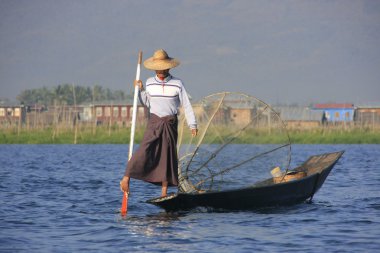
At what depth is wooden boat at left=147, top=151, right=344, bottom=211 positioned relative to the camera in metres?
8.90

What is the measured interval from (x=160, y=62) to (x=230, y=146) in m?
2.23

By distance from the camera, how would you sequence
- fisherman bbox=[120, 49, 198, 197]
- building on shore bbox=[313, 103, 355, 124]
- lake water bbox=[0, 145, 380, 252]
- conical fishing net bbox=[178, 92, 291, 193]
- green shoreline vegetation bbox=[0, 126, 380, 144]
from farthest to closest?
1. building on shore bbox=[313, 103, 355, 124]
2. green shoreline vegetation bbox=[0, 126, 380, 144]
3. conical fishing net bbox=[178, 92, 291, 193]
4. fisherman bbox=[120, 49, 198, 197]
5. lake water bbox=[0, 145, 380, 252]

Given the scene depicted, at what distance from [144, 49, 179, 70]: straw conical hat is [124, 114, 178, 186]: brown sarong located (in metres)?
0.58

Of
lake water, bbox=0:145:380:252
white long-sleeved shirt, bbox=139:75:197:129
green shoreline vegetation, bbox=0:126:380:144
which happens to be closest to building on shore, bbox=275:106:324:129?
green shoreline vegetation, bbox=0:126:380:144

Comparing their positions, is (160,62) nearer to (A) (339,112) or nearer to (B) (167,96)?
(B) (167,96)

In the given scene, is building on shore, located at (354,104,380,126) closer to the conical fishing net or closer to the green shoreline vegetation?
the green shoreline vegetation

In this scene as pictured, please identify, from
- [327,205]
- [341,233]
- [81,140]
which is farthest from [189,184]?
[81,140]

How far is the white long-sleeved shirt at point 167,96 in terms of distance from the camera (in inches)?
349

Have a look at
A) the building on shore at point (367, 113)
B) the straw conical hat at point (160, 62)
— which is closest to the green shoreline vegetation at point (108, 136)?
the straw conical hat at point (160, 62)

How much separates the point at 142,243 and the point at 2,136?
116 feet

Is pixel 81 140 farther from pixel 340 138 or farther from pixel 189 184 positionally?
pixel 189 184

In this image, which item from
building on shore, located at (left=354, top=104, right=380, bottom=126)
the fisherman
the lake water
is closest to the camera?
the lake water

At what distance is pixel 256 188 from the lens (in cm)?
926

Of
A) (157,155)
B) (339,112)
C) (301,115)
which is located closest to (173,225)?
(157,155)
